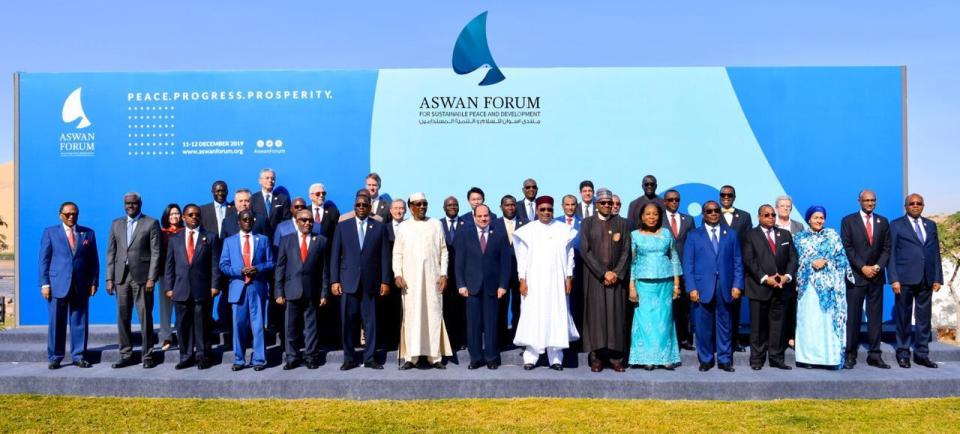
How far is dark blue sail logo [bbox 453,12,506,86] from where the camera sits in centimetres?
780

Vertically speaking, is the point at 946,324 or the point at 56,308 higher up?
the point at 56,308

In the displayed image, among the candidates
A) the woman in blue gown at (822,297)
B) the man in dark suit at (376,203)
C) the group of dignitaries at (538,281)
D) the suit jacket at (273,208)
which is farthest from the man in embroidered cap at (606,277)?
the suit jacket at (273,208)

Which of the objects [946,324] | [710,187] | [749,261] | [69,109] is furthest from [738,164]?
[69,109]

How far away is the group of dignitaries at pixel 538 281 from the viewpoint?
5.79m

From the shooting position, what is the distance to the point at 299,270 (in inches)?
227

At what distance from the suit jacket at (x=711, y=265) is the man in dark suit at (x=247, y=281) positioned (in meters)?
3.63

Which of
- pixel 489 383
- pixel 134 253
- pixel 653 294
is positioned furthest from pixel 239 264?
pixel 653 294

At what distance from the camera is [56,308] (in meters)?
6.05

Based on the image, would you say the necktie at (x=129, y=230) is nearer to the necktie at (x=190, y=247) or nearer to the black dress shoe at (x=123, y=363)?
the necktie at (x=190, y=247)

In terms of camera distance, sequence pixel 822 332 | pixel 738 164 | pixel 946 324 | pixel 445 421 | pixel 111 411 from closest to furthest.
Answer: pixel 445 421, pixel 111 411, pixel 822 332, pixel 738 164, pixel 946 324

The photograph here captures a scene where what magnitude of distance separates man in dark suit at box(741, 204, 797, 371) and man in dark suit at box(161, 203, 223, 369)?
4.62 meters

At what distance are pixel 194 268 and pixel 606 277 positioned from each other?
352cm

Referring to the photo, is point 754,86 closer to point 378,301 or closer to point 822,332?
point 822,332

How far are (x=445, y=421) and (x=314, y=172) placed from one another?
3.99 metres
